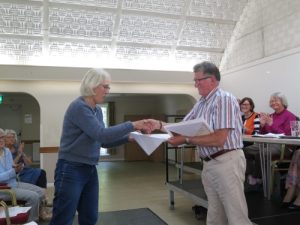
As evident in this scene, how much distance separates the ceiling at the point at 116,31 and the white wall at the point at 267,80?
3.02ft

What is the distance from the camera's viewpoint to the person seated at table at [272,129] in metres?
3.58

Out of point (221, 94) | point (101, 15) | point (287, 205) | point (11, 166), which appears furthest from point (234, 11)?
point (11, 166)

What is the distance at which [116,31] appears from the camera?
5.28 meters

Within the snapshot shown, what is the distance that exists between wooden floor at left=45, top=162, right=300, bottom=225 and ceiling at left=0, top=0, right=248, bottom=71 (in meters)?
2.39

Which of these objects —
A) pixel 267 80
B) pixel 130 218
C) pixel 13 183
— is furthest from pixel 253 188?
pixel 13 183

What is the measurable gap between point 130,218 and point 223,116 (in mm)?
2441

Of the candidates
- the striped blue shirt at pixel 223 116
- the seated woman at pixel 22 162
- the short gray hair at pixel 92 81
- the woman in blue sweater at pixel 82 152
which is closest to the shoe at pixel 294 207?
the striped blue shirt at pixel 223 116

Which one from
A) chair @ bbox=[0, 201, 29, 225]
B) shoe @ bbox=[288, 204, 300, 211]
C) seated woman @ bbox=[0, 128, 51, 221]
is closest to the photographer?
chair @ bbox=[0, 201, 29, 225]

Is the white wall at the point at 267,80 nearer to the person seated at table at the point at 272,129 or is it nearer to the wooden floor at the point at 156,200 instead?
the person seated at table at the point at 272,129

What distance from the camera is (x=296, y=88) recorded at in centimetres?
405

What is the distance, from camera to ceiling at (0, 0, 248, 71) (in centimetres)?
480

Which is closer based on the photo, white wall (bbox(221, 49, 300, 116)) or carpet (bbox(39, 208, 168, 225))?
carpet (bbox(39, 208, 168, 225))

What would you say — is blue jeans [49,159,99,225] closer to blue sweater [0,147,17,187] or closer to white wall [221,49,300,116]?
blue sweater [0,147,17,187]

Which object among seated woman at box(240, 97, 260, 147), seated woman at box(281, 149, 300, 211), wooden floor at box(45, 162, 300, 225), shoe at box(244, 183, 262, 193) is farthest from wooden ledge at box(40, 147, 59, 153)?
seated woman at box(281, 149, 300, 211)
